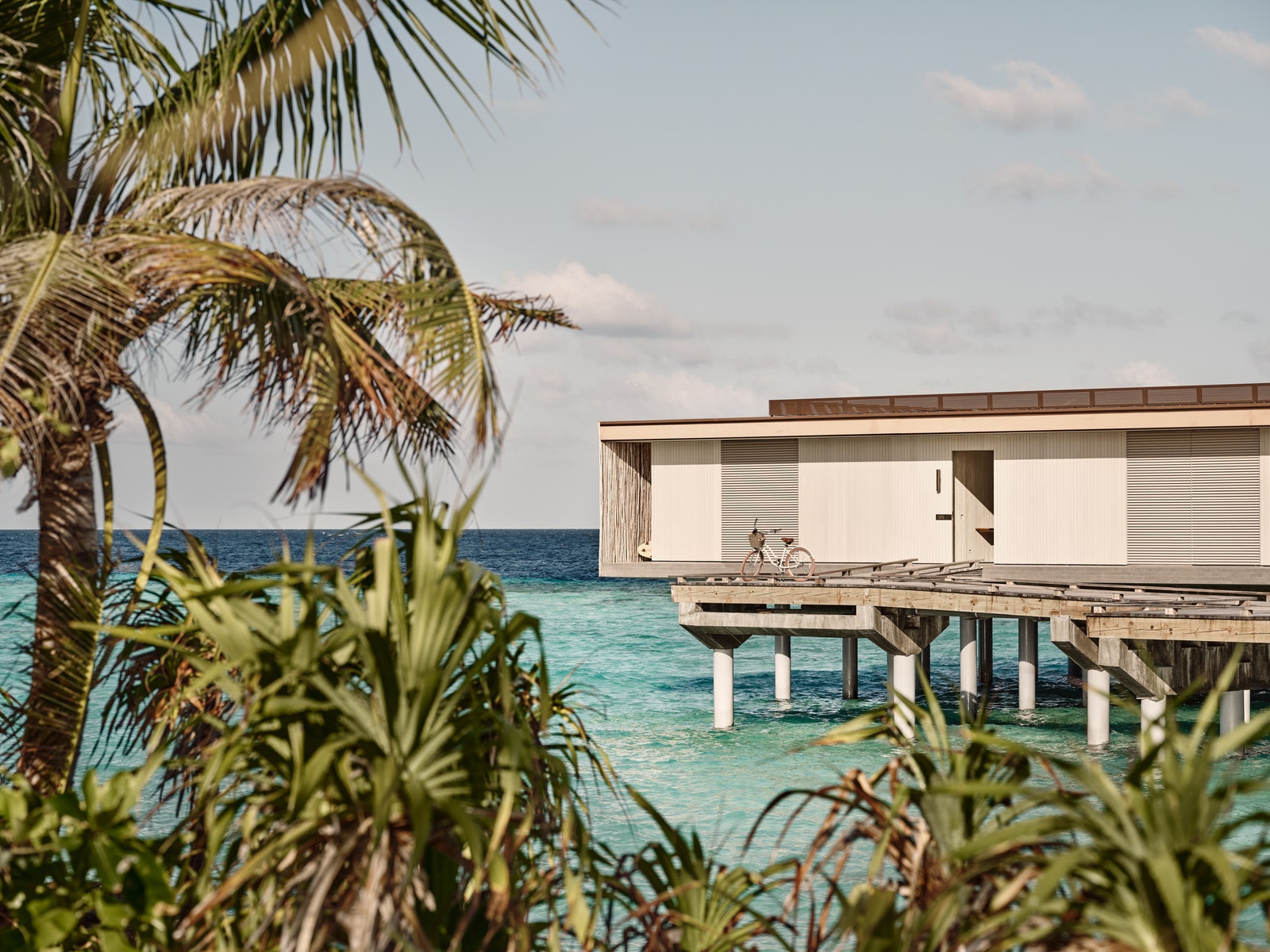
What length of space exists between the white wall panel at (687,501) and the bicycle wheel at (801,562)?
57.0 inches

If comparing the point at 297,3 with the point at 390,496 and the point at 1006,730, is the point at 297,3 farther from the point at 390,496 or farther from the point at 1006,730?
the point at 1006,730

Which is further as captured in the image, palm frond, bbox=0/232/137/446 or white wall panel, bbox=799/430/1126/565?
white wall panel, bbox=799/430/1126/565

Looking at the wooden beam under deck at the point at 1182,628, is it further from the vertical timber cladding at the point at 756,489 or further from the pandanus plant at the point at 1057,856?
the pandanus plant at the point at 1057,856

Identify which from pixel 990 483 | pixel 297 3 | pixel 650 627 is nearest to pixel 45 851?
pixel 297 3

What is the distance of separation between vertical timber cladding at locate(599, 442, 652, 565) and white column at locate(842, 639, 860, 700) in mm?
4007

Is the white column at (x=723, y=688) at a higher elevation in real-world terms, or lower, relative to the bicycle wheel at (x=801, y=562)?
lower

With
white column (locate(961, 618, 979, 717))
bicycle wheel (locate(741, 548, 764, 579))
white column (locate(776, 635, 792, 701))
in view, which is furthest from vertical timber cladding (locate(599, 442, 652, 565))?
white column (locate(961, 618, 979, 717))

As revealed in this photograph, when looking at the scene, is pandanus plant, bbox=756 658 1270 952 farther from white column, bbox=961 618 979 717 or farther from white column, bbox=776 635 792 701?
white column, bbox=776 635 792 701

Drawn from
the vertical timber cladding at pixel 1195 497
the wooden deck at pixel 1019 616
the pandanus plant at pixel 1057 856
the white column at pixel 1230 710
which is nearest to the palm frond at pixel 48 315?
the pandanus plant at pixel 1057 856

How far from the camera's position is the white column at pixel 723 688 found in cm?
1708

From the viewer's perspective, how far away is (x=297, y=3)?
234 inches

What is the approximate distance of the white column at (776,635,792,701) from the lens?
20938mm

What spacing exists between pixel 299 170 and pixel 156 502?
1.84 meters

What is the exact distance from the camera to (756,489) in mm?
20688
